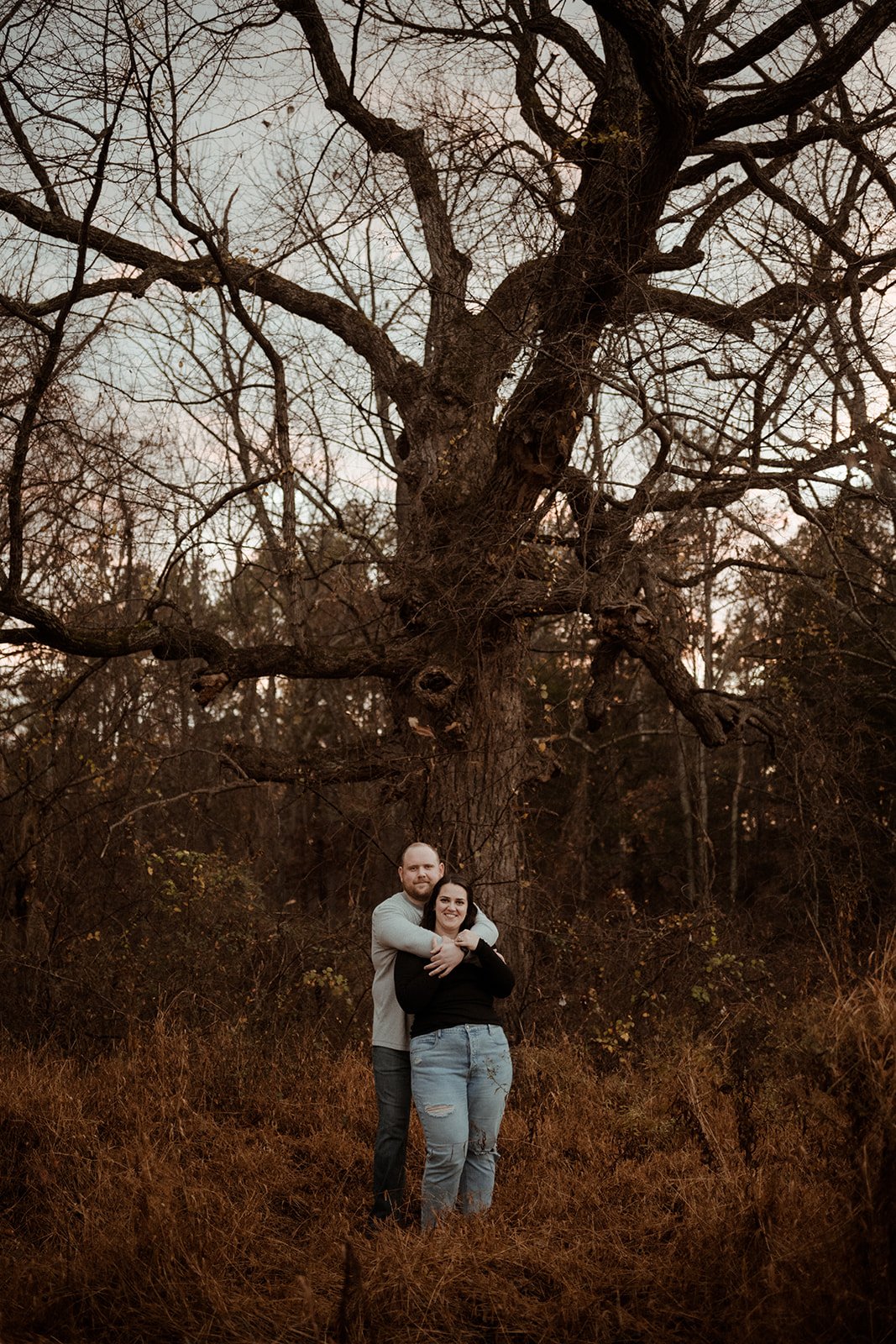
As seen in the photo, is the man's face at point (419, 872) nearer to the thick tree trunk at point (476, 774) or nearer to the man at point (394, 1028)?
the man at point (394, 1028)

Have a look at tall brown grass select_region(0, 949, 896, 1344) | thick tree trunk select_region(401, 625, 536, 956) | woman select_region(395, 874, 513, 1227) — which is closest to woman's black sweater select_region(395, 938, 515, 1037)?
woman select_region(395, 874, 513, 1227)

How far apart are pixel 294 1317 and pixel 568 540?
6.00 m

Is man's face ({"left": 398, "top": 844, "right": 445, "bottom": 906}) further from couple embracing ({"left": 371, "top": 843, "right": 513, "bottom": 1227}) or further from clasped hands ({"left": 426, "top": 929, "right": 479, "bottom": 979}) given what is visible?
clasped hands ({"left": 426, "top": 929, "right": 479, "bottom": 979})

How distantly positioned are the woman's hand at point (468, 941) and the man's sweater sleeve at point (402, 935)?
0.41 ft

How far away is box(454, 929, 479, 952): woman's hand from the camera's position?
15.1ft

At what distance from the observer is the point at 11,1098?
6.34 metres

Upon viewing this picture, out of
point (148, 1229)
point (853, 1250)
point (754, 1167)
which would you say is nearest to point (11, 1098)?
point (148, 1229)

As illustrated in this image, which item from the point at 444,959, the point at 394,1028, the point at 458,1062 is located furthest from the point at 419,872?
the point at 458,1062

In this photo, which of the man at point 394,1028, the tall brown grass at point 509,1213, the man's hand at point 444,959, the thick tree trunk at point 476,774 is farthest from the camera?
the thick tree trunk at point 476,774

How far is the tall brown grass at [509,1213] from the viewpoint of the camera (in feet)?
10.3

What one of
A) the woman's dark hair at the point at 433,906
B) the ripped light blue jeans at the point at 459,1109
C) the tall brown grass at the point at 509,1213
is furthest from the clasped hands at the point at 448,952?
the tall brown grass at the point at 509,1213

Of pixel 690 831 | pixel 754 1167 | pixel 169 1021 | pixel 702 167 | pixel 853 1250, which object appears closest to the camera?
pixel 853 1250

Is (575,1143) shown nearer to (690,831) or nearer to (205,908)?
(205,908)

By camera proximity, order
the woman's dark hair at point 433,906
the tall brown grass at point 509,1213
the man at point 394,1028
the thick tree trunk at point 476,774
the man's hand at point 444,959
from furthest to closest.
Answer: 1. the thick tree trunk at point 476,774
2. the woman's dark hair at point 433,906
3. the man at point 394,1028
4. the man's hand at point 444,959
5. the tall brown grass at point 509,1213
